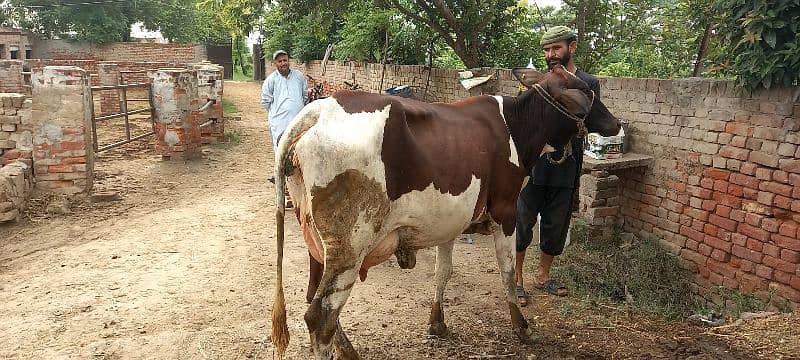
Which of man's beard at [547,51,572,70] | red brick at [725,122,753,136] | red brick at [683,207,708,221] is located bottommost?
red brick at [683,207,708,221]

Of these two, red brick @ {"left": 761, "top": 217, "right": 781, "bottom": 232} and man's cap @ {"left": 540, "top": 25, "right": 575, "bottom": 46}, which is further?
red brick @ {"left": 761, "top": 217, "right": 781, "bottom": 232}

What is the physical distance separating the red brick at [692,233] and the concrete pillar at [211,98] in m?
7.31

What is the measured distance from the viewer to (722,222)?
15.6 feet

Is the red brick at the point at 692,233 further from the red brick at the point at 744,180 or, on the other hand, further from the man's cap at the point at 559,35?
the man's cap at the point at 559,35

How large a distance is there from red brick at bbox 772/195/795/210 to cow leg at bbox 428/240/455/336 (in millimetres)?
2680

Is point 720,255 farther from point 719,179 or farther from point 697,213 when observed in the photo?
point 719,179

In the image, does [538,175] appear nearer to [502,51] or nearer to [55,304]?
[55,304]

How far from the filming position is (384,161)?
2.83 meters

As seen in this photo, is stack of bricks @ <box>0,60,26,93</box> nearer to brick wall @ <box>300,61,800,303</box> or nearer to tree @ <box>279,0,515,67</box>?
tree @ <box>279,0,515,67</box>

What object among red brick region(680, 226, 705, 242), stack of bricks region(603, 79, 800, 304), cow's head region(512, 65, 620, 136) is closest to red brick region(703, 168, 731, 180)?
stack of bricks region(603, 79, 800, 304)

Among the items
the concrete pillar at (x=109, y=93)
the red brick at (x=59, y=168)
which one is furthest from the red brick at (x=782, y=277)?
the concrete pillar at (x=109, y=93)

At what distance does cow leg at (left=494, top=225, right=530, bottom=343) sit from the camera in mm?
3641

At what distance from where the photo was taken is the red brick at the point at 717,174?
467 cm

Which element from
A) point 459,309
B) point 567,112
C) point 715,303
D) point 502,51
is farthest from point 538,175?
point 502,51
